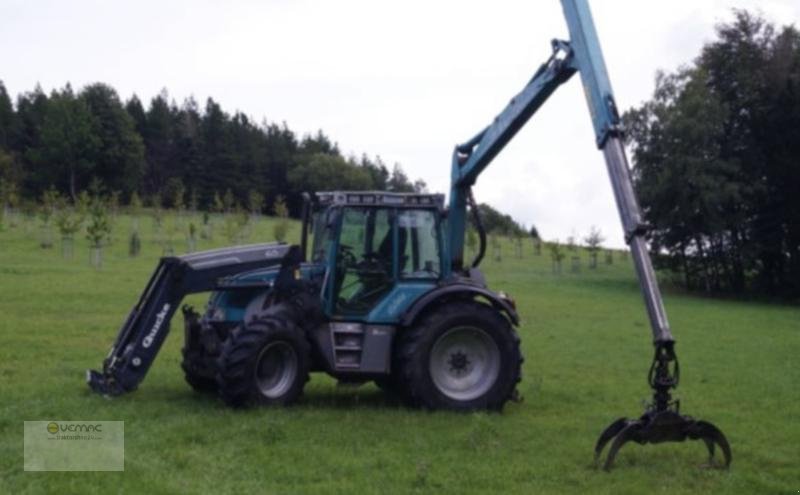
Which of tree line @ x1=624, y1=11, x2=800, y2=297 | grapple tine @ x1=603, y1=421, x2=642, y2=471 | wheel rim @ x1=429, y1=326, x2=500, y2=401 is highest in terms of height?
tree line @ x1=624, y1=11, x2=800, y2=297

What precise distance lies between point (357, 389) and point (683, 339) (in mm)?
11439

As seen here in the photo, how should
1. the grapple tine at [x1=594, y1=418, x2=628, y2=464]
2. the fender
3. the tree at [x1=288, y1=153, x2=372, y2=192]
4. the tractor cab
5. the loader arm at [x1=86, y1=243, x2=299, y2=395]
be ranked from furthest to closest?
1. the tree at [x1=288, y1=153, x2=372, y2=192]
2. the tractor cab
3. the fender
4. the loader arm at [x1=86, y1=243, x2=299, y2=395]
5. the grapple tine at [x1=594, y1=418, x2=628, y2=464]

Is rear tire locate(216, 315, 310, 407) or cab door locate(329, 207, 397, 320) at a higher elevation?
cab door locate(329, 207, 397, 320)

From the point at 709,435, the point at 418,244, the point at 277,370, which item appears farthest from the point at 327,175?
the point at 709,435

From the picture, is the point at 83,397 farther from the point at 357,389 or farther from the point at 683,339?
the point at 683,339

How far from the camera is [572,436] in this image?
33.2 feet

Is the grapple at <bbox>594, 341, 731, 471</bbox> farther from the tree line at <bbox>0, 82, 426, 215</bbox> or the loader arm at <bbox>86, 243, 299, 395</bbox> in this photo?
the tree line at <bbox>0, 82, 426, 215</bbox>

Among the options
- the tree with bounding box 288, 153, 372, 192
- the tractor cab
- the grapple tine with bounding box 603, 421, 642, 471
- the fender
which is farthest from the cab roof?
the tree with bounding box 288, 153, 372, 192

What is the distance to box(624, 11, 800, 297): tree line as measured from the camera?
130 feet

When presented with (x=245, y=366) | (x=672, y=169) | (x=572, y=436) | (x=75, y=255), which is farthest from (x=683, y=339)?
(x=75, y=255)

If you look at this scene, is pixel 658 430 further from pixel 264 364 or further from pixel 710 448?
pixel 264 364

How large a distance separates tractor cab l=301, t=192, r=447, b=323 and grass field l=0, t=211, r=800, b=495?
1.22 m

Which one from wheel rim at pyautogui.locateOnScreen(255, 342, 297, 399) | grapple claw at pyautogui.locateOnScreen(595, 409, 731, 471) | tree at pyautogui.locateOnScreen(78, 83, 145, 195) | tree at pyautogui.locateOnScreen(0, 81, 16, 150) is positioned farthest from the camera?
tree at pyautogui.locateOnScreen(0, 81, 16, 150)

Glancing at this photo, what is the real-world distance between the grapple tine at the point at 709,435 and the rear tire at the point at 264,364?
4312 millimetres
